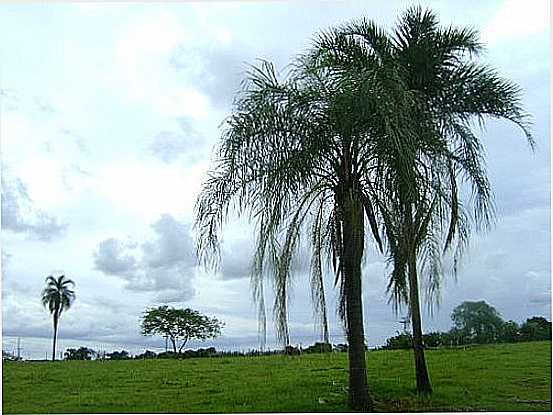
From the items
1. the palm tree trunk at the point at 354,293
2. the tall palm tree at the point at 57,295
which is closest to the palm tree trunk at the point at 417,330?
the palm tree trunk at the point at 354,293

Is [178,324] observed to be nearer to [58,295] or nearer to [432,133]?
[58,295]

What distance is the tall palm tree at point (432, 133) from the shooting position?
7.02 metres

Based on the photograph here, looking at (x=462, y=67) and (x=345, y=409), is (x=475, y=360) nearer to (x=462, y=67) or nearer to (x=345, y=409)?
(x=345, y=409)

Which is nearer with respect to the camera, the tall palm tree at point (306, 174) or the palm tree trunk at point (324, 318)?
the tall palm tree at point (306, 174)

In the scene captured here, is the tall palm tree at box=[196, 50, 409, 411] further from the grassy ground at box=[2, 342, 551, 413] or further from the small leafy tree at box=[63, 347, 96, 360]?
the small leafy tree at box=[63, 347, 96, 360]

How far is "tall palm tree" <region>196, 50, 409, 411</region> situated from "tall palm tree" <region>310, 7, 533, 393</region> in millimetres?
278

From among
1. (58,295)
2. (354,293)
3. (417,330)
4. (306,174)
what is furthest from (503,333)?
(58,295)

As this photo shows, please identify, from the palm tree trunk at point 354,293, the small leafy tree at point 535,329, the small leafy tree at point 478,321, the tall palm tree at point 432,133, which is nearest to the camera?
the tall palm tree at point 432,133

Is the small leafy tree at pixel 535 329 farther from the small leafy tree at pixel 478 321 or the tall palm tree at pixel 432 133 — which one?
the tall palm tree at pixel 432 133

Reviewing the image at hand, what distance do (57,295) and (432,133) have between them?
408 cm

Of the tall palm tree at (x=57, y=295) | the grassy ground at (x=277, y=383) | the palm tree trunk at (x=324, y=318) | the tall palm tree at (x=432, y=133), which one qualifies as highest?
the tall palm tree at (x=432, y=133)

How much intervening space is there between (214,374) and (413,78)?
4115 mm

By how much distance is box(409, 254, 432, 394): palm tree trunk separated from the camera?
7738 mm

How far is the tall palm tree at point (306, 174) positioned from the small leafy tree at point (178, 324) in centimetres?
235
